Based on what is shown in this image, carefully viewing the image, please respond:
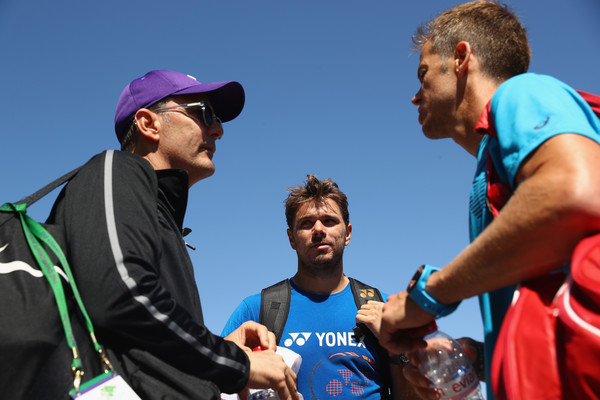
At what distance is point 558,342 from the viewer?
1562 mm

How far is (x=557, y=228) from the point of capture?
1.66m

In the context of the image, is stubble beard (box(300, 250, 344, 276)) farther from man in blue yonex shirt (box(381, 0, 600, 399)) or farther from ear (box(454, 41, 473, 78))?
ear (box(454, 41, 473, 78))

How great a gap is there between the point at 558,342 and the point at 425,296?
1.91ft

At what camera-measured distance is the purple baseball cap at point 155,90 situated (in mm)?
3875

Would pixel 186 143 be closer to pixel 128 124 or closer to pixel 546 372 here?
pixel 128 124

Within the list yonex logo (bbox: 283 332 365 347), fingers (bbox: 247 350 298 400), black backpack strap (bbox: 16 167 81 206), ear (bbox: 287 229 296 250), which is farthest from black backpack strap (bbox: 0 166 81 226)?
ear (bbox: 287 229 296 250)

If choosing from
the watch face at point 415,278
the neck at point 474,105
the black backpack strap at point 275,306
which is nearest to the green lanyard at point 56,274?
the watch face at point 415,278

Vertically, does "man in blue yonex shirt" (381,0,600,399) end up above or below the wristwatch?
above

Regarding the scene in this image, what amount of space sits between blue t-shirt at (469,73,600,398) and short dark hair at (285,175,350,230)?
420 cm

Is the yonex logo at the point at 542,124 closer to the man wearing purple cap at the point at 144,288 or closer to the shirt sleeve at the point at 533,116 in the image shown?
the shirt sleeve at the point at 533,116

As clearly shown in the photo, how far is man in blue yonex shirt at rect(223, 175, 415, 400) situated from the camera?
470cm

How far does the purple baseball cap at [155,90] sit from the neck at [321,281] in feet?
7.61

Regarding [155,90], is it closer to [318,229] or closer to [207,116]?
[207,116]

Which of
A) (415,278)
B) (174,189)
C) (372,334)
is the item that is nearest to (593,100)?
(415,278)
